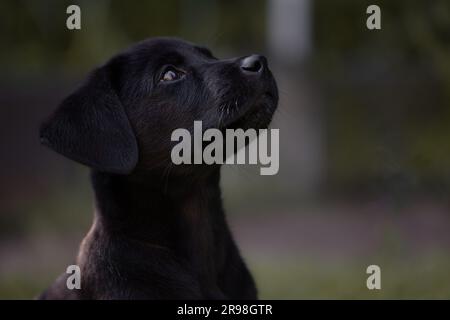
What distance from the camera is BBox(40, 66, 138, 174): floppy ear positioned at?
367 centimetres

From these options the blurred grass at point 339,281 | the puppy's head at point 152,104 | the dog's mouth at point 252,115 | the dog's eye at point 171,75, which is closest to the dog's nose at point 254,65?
the puppy's head at point 152,104

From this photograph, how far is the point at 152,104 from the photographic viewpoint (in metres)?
3.96

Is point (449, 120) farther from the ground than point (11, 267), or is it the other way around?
point (449, 120)

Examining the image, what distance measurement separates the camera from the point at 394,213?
621cm

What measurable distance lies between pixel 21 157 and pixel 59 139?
18.3 ft

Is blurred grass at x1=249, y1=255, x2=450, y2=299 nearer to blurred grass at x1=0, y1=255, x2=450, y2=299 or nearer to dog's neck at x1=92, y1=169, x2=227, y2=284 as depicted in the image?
blurred grass at x1=0, y1=255, x2=450, y2=299

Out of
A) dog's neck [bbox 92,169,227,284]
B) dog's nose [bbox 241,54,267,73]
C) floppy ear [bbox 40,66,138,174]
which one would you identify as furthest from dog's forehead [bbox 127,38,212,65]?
dog's neck [bbox 92,169,227,284]

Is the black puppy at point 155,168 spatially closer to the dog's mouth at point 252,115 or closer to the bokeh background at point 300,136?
the dog's mouth at point 252,115

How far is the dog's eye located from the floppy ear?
242 millimetres

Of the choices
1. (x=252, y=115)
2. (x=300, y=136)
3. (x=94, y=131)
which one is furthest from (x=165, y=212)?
(x=300, y=136)

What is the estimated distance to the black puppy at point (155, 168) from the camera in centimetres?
370

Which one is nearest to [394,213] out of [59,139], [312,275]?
[312,275]

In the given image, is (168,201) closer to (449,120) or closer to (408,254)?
(408,254)

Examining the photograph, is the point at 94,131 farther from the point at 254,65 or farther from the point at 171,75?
the point at 254,65
